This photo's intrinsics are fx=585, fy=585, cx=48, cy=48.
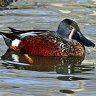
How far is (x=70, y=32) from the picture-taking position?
45.5 feet

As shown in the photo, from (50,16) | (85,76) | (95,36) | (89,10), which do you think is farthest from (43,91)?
(89,10)

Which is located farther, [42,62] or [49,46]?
[49,46]

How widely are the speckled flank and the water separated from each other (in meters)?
0.22

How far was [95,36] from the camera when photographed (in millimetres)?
15445

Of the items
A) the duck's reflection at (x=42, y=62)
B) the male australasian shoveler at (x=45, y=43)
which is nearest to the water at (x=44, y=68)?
the duck's reflection at (x=42, y=62)

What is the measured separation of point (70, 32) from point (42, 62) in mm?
1941

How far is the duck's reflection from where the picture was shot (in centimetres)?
A: 1125

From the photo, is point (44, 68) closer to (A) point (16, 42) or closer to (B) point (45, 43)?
(B) point (45, 43)

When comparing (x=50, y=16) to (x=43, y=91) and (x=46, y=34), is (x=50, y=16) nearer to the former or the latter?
(x=46, y=34)

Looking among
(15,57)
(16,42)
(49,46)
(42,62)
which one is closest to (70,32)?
(49,46)

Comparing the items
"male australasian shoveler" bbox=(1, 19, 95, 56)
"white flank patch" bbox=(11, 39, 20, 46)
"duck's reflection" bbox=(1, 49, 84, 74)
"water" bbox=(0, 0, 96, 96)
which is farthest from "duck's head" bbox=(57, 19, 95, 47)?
"white flank patch" bbox=(11, 39, 20, 46)

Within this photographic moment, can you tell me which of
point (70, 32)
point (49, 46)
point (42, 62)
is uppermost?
point (70, 32)

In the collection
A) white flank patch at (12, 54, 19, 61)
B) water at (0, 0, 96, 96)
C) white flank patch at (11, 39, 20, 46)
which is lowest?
white flank patch at (12, 54, 19, 61)

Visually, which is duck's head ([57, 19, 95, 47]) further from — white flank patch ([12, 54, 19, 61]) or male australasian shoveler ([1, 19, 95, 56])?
white flank patch ([12, 54, 19, 61])
